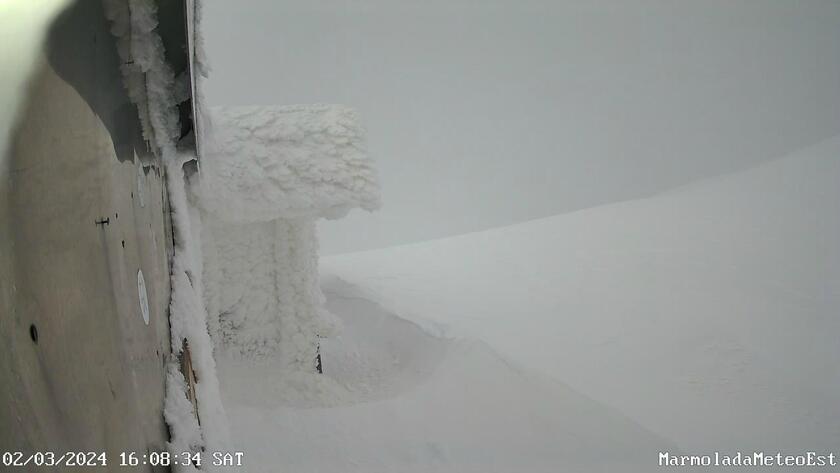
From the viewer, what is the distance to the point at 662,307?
5.01 m

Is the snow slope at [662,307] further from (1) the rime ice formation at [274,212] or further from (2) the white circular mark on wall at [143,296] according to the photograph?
(2) the white circular mark on wall at [143,296]

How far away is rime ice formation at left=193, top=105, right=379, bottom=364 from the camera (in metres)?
3.11

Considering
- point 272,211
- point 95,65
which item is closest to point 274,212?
point 272,211

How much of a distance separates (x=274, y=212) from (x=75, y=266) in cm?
264

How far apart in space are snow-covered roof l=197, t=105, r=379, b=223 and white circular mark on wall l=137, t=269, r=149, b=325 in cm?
228

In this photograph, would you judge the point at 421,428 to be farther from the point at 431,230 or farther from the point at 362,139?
the point at 431,230

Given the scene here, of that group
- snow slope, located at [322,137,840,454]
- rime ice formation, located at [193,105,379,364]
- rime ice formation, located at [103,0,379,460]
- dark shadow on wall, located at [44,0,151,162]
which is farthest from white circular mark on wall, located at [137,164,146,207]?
rime ice formation, located at [193,105,379,364]

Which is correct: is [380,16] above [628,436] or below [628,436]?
above

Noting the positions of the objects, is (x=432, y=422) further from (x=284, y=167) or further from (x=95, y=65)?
(x=95, y=65)

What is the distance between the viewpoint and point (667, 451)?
289cm

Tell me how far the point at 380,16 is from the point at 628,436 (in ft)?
23.3

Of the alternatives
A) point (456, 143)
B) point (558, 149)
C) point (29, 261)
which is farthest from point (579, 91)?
point (29, 261)

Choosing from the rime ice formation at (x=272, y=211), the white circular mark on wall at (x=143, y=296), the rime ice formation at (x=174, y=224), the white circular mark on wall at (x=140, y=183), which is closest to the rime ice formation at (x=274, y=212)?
the rime ice formation at (x=272, y=211)

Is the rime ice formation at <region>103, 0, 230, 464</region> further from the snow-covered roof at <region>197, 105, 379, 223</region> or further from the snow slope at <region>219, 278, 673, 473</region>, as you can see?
the snow-covered roof at <region>197, 105, 379, 223</region>
